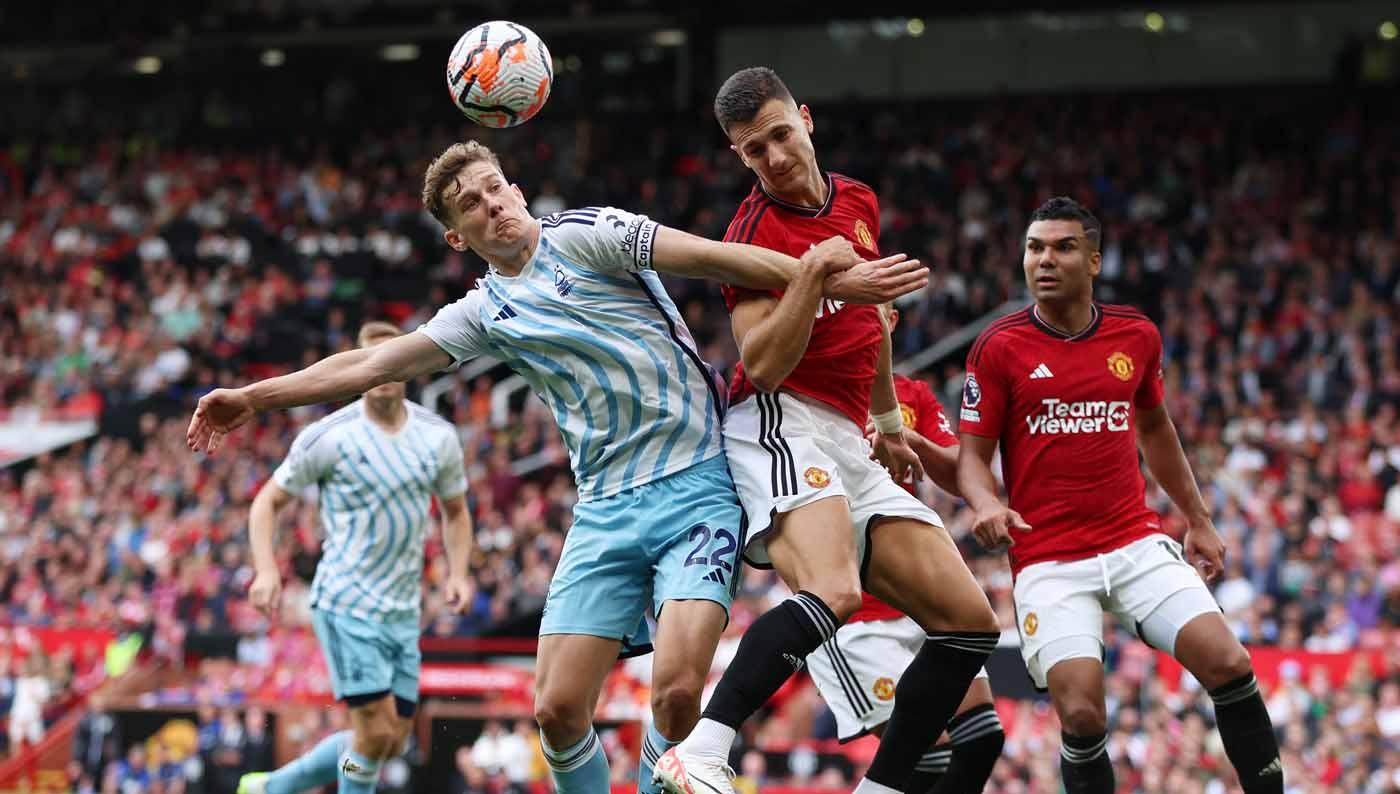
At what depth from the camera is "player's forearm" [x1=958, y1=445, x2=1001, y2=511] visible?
6723 mm

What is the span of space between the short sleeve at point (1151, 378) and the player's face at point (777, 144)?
6.35ft

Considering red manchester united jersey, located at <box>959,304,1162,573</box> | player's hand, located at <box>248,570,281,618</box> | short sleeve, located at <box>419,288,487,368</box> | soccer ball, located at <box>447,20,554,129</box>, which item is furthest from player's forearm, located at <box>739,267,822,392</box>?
player's hand, located at <box>248,570,281,618</box>

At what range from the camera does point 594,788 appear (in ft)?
21.0

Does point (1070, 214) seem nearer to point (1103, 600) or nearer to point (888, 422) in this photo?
point (888, 422)

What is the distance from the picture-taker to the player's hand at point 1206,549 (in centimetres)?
732

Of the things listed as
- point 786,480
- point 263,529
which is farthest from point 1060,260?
point 263,529

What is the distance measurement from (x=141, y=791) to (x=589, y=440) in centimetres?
902

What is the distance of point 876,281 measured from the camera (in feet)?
18.2

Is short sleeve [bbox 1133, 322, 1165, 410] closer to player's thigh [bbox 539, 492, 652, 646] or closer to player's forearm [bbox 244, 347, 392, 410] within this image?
player's thigh [bbox 539, 492, 652, 646]

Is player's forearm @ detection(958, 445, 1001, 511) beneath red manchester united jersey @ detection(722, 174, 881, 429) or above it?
beneath

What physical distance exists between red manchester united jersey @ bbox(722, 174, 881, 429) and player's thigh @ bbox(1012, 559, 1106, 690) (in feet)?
4.15

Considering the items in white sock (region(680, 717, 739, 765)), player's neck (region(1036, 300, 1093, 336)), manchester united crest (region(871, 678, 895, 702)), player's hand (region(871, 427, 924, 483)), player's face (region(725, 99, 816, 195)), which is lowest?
manchester united crest (region(871, 678, 895, 702))

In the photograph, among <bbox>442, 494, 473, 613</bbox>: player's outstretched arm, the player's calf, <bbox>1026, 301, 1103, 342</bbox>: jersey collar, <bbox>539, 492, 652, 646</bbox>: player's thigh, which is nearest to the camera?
<bbox>539, 492, 652, 646</bbox>: player's thigh

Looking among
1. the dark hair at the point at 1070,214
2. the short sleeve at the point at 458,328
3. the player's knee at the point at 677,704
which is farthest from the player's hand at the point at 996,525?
the short sleeve at the point at 458,328
